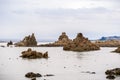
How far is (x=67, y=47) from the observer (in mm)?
180750

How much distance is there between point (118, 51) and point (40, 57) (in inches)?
1982

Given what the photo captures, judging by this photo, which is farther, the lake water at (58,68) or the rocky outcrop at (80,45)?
the rocky outcrop at (80,45)

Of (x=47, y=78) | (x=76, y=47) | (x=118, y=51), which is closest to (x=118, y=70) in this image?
(x=47, y=78)

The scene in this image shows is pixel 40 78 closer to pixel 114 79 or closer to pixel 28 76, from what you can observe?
pixel 28 76

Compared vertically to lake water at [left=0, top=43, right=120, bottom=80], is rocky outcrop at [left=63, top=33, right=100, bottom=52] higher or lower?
higher

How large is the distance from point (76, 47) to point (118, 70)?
11300 cm

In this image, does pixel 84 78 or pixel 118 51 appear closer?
pixel 84 78

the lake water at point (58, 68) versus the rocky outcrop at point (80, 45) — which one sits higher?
the rocky outcrop at point (80, 45)

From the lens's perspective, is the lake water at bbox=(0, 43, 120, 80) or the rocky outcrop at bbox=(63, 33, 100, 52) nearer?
the lake water at bbox=(0, 43, 120, 80)

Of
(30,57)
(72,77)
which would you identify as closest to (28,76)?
(72,77)

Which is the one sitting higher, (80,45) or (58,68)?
(80,45)

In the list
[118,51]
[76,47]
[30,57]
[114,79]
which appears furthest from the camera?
[76,47]

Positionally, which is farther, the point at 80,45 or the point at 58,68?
the point at 80,45

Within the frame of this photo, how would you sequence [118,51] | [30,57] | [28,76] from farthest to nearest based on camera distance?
[118,51]
[30,57]
[28,76]
